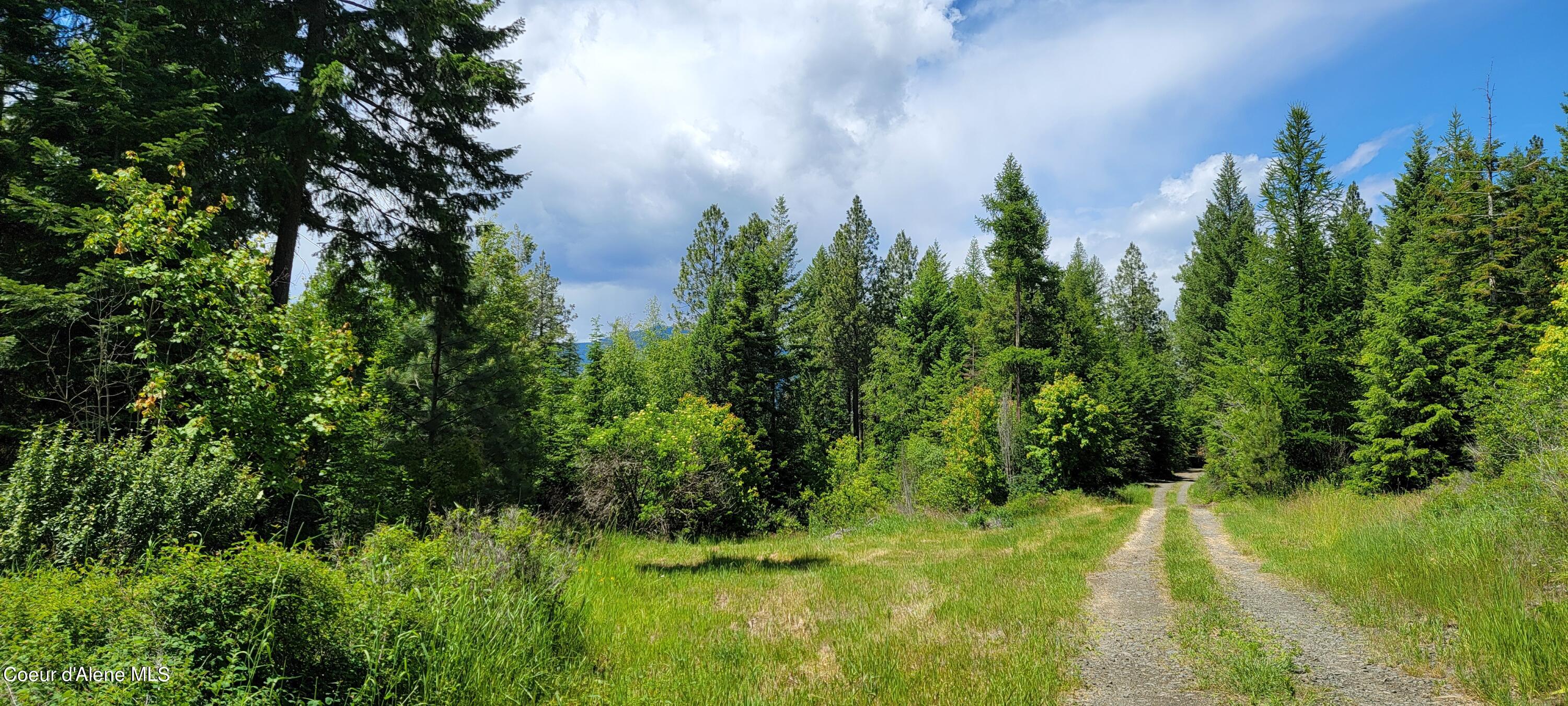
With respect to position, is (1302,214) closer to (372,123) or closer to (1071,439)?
(1071,439)

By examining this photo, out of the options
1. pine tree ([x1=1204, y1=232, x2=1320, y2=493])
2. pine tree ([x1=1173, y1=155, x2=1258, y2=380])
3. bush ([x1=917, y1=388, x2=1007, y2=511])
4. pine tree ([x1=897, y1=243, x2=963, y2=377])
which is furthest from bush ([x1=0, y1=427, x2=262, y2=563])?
pine tree ([x1=1173, y1=155, x2=1258, y2=380])

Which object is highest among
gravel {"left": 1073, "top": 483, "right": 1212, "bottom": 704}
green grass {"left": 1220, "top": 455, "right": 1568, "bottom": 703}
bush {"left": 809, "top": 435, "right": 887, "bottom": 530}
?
green grass {"left": 1220, "top": 455, "right": 1568, "bottom": 703}

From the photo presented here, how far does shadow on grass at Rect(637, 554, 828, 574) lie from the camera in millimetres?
9961

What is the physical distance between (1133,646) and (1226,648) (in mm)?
751

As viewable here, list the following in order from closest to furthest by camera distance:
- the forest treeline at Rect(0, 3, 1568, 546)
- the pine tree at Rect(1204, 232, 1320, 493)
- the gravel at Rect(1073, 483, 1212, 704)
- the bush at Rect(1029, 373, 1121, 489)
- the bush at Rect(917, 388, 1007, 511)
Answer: the gravel at Rect(1073, 483, 1212, 704) → the forest treeline at Rect(0, 3, 1568, 546) → the pine tree at Rect(1204, 232, 1320, 493) → the bush at Rect(917, 388, 1007, 511) → the bush at Rect(1029, 373, 1121, 489)

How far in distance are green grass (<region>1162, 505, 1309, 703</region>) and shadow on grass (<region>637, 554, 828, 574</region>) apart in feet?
19.5

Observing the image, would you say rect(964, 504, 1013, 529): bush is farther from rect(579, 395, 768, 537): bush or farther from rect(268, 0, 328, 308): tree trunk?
rect(268, 0, 328, 308): tree trunk

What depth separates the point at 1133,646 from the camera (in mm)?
5645

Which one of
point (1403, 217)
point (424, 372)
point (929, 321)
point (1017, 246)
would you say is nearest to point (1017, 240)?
point (1017, 246)

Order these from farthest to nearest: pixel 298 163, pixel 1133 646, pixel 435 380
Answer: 1. pixel 435 380
2. pixel 298 163
3. pixel 1133 646

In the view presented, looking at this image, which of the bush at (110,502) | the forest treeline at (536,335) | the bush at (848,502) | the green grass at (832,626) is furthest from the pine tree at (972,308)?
the bush at (110,502)

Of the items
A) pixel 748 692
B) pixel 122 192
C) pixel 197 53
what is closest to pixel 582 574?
pixel 748 692

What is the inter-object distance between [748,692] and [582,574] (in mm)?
3313

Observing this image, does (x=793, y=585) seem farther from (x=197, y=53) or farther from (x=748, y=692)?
(x=197, y=53)
